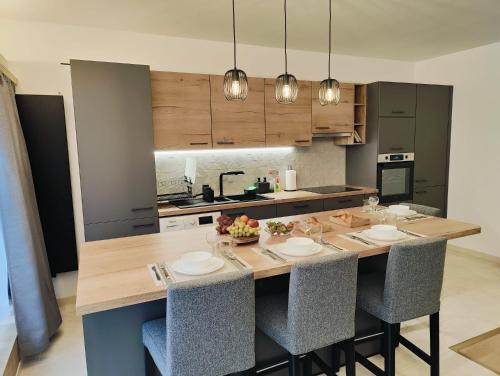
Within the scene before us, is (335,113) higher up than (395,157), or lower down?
higher up

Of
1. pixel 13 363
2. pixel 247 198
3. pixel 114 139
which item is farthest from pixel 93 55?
pixel 13 363

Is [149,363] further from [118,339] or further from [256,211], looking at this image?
[256,211]

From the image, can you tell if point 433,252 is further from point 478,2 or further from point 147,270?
point 478,2

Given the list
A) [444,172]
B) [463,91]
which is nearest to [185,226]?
[444,172]

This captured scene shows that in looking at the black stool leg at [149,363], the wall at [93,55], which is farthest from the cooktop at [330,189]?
the black stool leg at [149,363]

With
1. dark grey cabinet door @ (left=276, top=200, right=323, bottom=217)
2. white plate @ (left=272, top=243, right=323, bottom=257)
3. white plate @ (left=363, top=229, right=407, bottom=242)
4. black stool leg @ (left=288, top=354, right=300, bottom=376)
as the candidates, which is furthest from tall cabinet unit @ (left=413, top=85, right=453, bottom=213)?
black stool leg @ (left=288, top=354, right=300, bottom=376)

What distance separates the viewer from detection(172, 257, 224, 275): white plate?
1.64m

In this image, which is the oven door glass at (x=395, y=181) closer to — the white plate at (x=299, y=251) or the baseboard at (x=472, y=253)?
the baseboard at (x=472, y=253)

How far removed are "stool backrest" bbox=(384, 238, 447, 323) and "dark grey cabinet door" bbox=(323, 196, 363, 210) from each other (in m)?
2.18

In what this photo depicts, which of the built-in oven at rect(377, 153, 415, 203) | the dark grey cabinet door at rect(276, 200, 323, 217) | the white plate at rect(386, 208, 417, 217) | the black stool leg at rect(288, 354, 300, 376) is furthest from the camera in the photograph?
the built-in oven at rect(377, 153, 415, 203)

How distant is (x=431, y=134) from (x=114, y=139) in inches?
163

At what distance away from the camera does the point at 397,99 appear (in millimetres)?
4508

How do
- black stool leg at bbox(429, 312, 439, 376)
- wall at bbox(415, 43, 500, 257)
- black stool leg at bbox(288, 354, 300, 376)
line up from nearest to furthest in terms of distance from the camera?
black stool leg at bbox(288, 354, 300, 376) < black stool leg at bbox(429, 312, 439, 376) < wall at bbox(415, 43, 500, 257)

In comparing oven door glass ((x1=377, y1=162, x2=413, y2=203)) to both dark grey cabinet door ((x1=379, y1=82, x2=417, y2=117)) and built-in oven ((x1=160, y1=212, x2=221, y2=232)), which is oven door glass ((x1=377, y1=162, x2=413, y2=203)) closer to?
dark grey cabinet door ((x1=379, y1=82, x2=417, y2=117))
